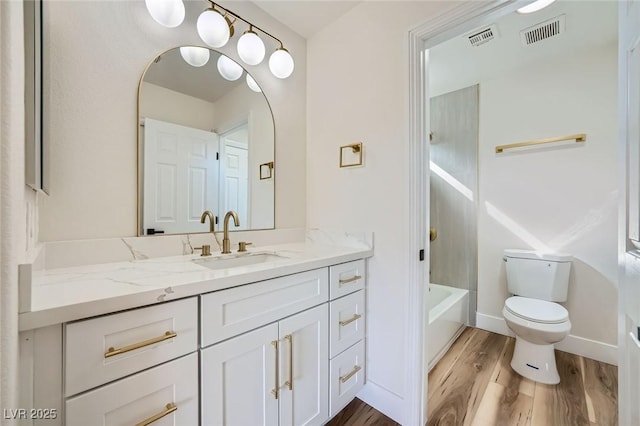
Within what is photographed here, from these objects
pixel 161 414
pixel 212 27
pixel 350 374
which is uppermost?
pixel 212 27

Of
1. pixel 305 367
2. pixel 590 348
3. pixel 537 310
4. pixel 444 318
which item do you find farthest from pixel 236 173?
pixel 590 348

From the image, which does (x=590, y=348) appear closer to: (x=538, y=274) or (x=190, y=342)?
(x=538, y=274)

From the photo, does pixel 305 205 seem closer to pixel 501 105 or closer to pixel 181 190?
pixel 181 190

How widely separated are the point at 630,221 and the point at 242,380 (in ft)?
4.43

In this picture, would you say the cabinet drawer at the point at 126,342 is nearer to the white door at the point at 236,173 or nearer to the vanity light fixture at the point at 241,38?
the white door at the point at 236,173

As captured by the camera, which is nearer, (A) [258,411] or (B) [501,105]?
(A) [258,411]

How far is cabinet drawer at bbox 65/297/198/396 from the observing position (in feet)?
1.99

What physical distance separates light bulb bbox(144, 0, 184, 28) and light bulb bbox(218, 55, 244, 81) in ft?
1.04

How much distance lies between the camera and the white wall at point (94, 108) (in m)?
0.96

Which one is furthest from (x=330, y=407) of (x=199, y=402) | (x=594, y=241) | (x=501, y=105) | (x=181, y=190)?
(x=501, y=105)

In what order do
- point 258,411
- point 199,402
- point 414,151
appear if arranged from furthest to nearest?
1. point 414,151
2. point 258,411
3. point 199,402

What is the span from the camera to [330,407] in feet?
4.00

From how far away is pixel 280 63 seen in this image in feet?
5.12

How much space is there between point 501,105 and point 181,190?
2.65 metres
